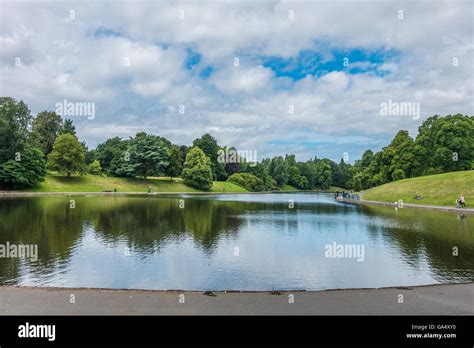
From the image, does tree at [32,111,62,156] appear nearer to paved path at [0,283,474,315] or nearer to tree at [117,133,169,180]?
tree at [117,133,169,180]

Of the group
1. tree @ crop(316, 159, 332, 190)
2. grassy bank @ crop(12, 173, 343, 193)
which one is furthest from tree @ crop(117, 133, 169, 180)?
tree @ crop(316, 159, 332, 190)

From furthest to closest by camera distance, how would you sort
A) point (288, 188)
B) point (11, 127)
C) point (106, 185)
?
point (288, 188)
point (106, 185)
point (11, 127)

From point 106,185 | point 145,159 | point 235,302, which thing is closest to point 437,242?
point 235,302

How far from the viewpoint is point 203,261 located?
54.5 ft

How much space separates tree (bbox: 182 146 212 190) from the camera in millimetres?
107188

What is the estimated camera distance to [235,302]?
932cm

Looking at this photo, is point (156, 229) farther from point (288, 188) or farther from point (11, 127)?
point (288, 188)

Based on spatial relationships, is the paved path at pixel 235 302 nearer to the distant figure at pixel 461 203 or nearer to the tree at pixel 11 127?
the distant figure at pixel 461 203

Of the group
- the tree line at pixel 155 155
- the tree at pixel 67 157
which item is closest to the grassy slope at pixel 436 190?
the tree line at pixel 155 155

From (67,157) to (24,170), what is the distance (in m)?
13.3

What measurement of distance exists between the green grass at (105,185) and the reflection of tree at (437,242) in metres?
65.9

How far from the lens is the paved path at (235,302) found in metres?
8.65
